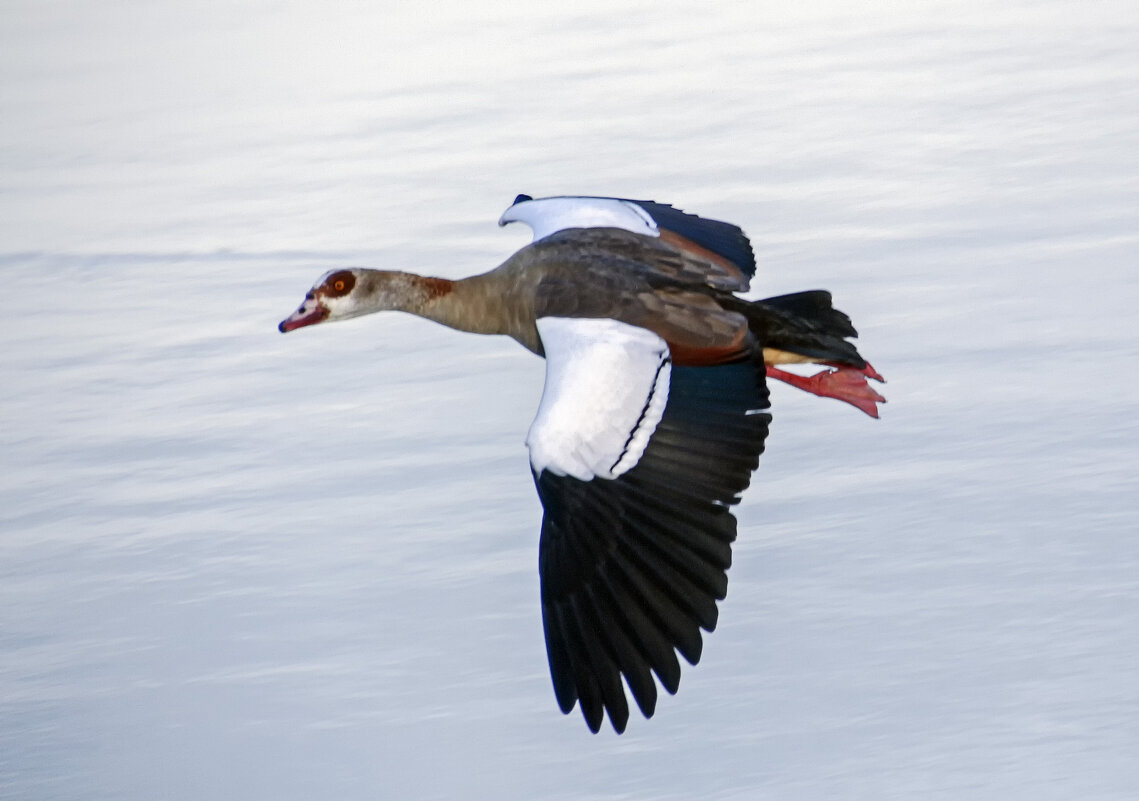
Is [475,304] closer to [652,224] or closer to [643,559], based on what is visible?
[652,224]

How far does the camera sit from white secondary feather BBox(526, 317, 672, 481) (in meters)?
4.99

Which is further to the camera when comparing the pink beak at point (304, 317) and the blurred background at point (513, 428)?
the pink beak at point (304, 317)

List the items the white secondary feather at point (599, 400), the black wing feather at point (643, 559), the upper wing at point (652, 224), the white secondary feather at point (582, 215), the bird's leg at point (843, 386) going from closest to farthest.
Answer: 1. the black wing feather at point (643, 559)
2. the white secondary feather at point (599, 400)
3. the bird's leg at point (843, 386)
4. the upper wing at point (652, 224)
5. the white secondary feather at point (582, 215)

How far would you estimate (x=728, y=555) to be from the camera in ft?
15.9

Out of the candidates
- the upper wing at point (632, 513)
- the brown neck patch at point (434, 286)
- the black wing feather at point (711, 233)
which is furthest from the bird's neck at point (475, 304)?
the upper wing at point (632, 513)

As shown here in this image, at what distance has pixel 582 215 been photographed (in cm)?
654

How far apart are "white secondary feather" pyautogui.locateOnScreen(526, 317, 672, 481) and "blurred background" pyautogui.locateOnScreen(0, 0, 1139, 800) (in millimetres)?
A: 602

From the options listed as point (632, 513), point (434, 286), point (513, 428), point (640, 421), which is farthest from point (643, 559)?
point (434, 286)

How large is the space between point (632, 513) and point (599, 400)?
1.03 ft

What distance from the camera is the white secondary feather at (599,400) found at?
4.99 m

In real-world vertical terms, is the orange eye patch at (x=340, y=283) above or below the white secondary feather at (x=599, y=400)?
below

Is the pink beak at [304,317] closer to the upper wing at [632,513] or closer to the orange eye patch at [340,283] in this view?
the orange eye patch at [340,283]

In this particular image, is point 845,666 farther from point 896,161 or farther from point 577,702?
point 896,161

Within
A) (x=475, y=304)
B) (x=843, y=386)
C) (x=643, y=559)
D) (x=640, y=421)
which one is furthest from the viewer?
(x=475, y=304)
